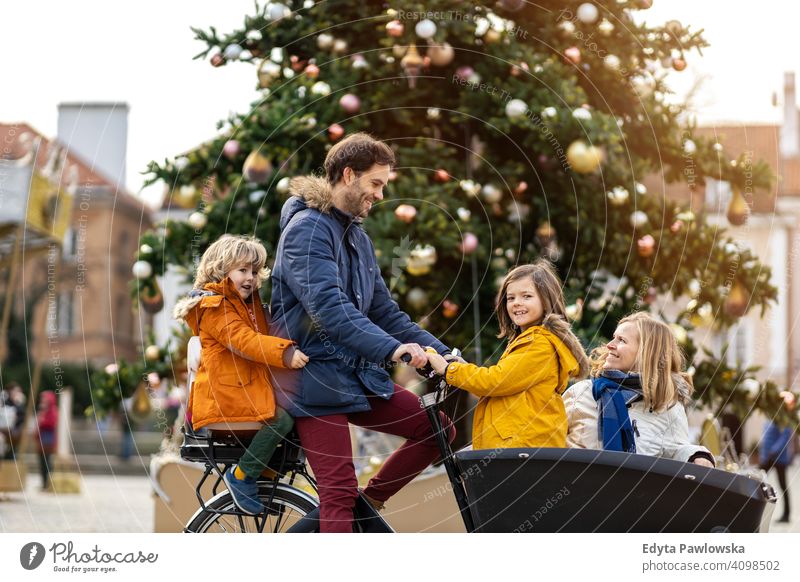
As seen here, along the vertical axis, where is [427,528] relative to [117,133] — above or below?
below

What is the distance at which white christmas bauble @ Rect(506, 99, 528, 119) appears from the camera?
495 centimetres

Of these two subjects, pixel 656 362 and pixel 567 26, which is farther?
pixel 567 26

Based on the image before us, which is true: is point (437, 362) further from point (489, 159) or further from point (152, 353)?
point (152, 353)

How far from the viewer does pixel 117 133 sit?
4406 millimetres

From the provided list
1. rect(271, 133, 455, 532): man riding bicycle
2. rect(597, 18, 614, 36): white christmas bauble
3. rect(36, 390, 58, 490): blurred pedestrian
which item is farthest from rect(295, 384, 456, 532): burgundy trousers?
rect(36, 390, 58, 490): blurred pedestrian

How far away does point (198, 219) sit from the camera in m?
5.39

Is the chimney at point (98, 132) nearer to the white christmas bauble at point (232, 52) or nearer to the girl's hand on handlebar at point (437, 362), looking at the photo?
the white christmas bauble at point (232, 52)

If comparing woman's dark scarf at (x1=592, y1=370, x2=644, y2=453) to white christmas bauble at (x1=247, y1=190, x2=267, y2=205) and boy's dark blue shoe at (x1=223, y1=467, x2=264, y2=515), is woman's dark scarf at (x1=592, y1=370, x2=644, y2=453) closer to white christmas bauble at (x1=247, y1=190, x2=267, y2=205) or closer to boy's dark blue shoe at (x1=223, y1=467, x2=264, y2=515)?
boy's dark blue shoe at (x1=223, y1=467, x2=264, y2=515)

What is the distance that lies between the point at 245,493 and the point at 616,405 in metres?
1.18

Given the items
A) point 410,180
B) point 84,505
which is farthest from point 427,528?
point 84,505

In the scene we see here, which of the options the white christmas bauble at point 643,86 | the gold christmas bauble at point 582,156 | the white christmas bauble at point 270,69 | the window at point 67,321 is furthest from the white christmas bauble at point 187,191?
the window at point 67,321

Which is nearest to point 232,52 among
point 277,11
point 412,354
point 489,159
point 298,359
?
point 277,11
